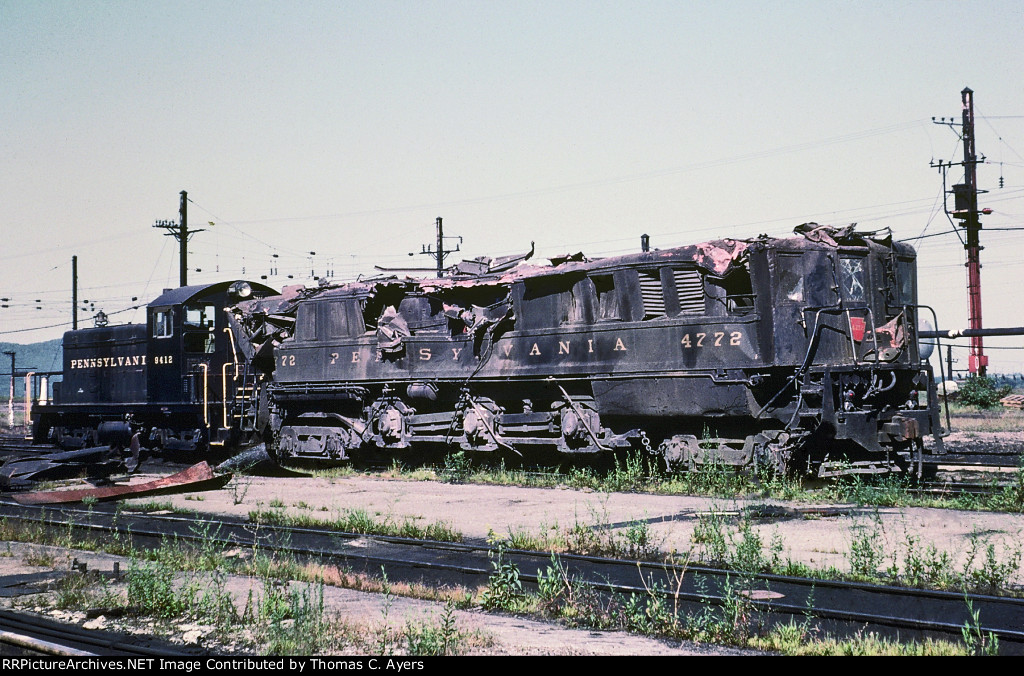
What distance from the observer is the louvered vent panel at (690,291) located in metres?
14.7

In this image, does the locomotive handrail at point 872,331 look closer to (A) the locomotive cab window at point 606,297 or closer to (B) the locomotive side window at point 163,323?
(A) the locomotive cab window at point 606,297

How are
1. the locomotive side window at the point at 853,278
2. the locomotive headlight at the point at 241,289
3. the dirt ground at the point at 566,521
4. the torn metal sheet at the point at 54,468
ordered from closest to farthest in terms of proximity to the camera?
the dirt ground at the point at 566,521, the locomotive side window at the point at 853,278, the torn metal sheet at the point at 54,468, the locomotive headlight at the point at 241,289

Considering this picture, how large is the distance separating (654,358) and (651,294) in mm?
1089

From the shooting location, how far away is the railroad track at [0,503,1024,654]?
6801 millimetres

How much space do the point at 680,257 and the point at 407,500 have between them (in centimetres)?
594

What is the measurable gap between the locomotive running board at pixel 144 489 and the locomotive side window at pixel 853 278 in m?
11.5

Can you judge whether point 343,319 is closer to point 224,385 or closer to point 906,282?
point 224,385

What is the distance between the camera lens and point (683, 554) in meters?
9.40

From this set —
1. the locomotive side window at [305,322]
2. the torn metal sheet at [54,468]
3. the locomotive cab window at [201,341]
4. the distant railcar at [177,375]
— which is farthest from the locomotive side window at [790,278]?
the torn metal sheet at [54,468]

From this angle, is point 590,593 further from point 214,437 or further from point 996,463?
point 214,437

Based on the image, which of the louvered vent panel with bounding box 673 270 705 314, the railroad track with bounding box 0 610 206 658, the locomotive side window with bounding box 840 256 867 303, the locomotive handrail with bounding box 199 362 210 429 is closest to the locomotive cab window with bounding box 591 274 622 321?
the louvered vent panel with bounding box 673 270 705 314

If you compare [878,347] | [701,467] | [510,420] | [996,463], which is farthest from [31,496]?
[996,463]

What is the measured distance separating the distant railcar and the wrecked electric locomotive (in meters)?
2.75

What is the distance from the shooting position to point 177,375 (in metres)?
21.1
